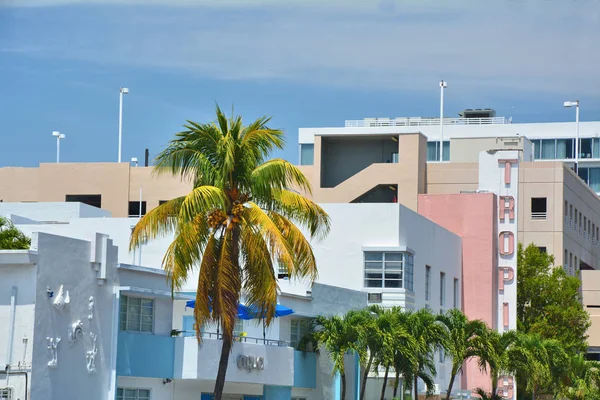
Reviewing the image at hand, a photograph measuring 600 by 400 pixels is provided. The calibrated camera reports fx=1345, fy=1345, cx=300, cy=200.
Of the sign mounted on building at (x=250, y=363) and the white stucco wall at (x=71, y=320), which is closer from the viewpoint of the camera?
the white stucco wall at (x=71, y=320)

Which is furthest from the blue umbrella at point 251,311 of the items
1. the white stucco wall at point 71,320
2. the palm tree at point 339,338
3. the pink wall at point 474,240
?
the pink wall at point 474,240

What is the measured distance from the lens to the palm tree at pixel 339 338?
150 feet

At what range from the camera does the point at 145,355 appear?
127ft

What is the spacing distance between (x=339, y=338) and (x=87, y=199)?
4830 cm

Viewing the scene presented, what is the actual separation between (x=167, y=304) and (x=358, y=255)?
60.8 ft

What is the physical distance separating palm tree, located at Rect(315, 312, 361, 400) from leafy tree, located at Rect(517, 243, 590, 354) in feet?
117

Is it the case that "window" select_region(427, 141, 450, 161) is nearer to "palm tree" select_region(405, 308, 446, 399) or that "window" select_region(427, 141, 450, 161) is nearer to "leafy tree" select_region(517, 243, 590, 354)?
"leafy tree" select_region(517, 243, 590, 354)

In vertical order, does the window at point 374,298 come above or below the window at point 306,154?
below

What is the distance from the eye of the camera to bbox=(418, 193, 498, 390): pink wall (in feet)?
231

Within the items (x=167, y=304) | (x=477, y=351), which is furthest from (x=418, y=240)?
(x=167, y=304)

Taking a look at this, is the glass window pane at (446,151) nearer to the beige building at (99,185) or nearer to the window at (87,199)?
the beige building at (99,185)

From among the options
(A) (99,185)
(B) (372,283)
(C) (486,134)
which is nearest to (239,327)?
(B) (372,283)

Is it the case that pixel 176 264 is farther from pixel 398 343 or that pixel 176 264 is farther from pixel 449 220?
pixel 449 220

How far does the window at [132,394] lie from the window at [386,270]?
19478 millimetres
